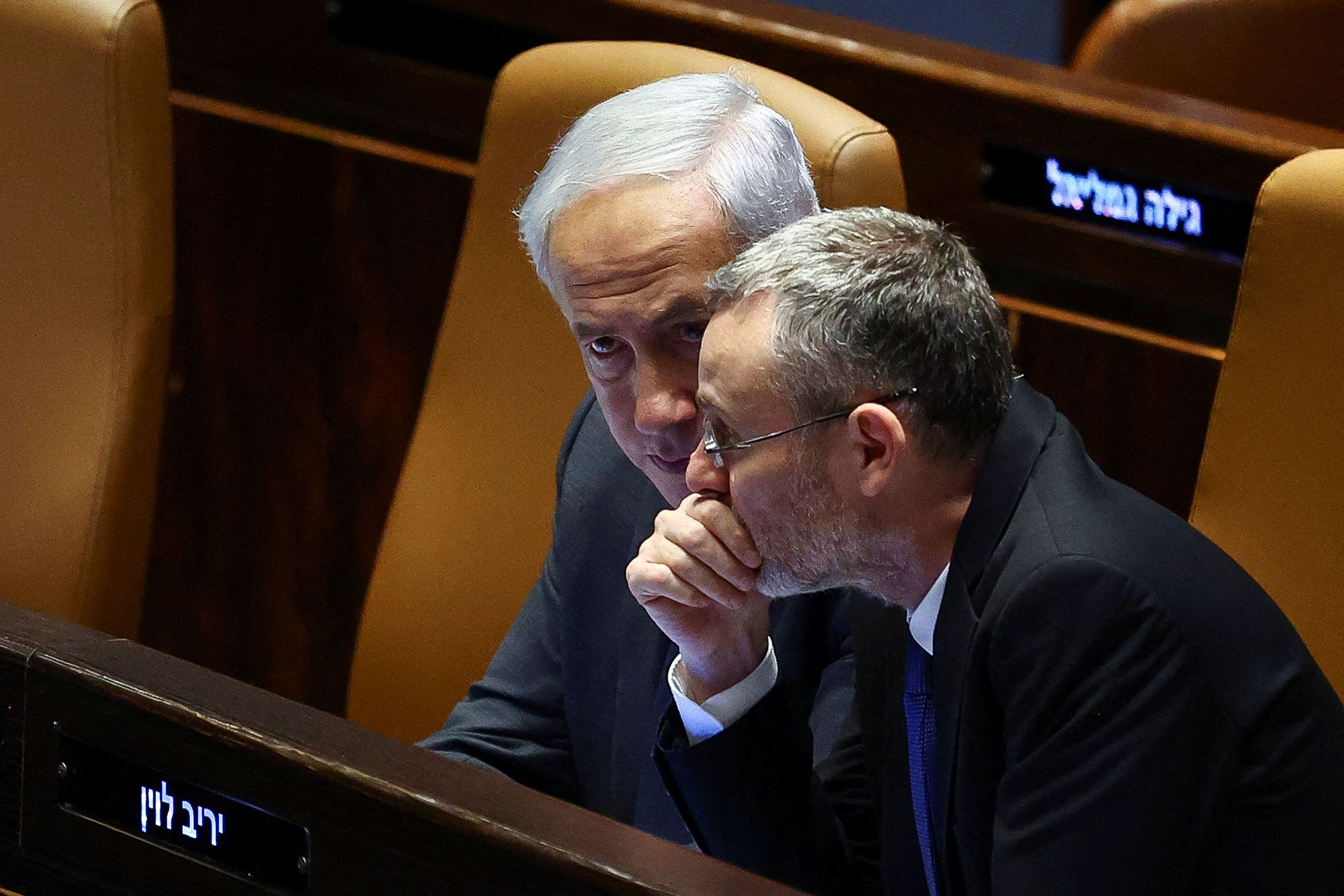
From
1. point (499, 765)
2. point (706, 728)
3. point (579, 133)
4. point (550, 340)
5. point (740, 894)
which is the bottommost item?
point (499, 765)

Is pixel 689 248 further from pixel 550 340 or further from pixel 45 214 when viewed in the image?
pixel 45 214

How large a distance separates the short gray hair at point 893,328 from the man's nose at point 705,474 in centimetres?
10

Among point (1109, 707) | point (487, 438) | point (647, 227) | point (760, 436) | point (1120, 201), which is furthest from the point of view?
point (1120, 201)

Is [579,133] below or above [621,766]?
above

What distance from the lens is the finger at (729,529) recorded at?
1094 millimetres

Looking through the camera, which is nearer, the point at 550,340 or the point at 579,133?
the point at 579,133

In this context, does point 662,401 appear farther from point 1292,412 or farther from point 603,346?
point 1292,412

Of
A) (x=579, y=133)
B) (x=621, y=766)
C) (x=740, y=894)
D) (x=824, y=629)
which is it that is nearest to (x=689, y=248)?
(x=579, y=133)

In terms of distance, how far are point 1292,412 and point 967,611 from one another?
0.41 meters

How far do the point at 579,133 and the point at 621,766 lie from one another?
1.56ft

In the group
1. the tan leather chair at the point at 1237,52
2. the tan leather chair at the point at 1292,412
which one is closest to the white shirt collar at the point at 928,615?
the tan leather chair at the point at 1292,412

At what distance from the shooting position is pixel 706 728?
115cm

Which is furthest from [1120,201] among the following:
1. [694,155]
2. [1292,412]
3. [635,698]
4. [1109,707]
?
[1109,707]

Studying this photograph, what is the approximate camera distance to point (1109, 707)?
90cm
